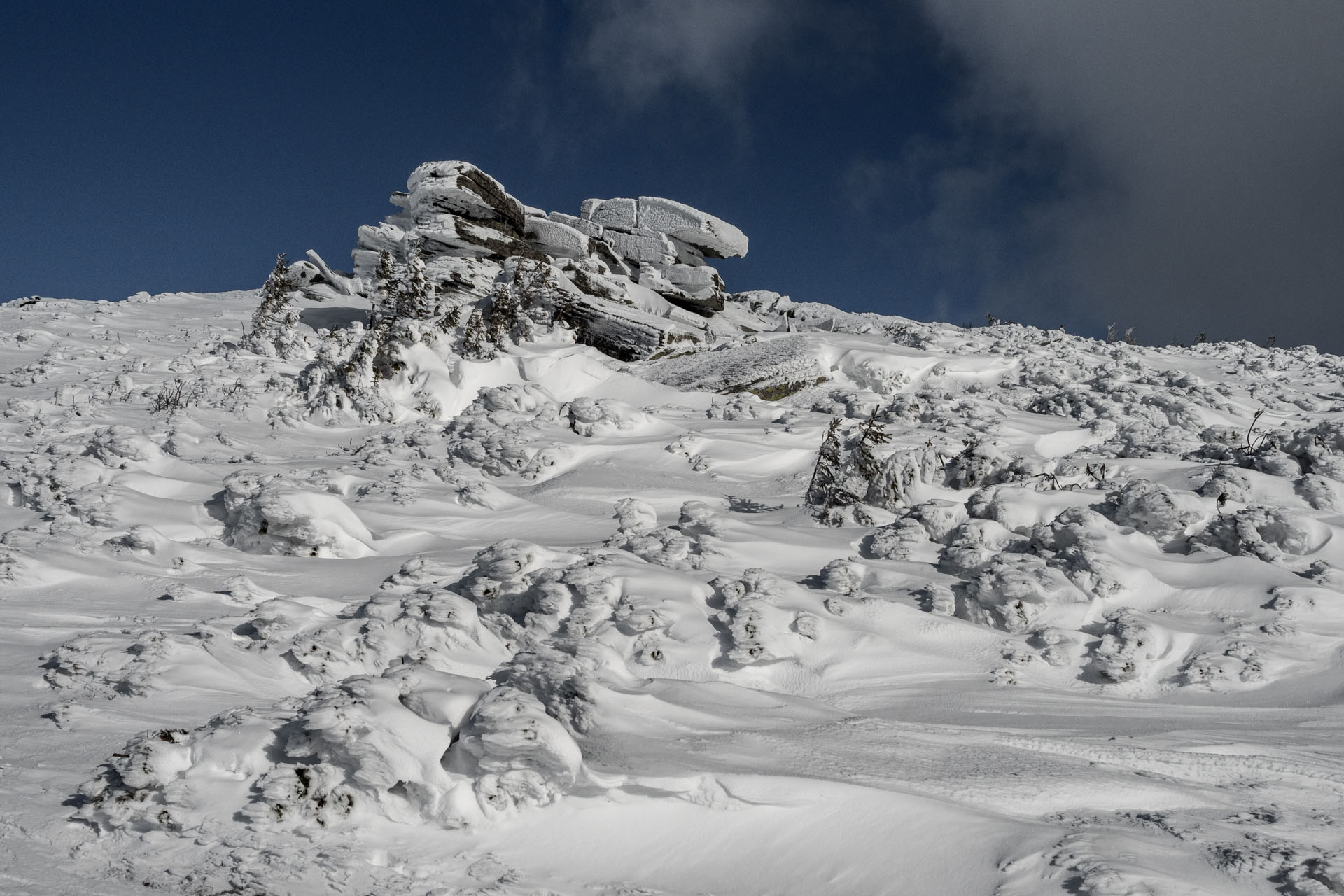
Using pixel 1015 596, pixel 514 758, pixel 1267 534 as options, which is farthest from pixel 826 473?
pixel 514 758

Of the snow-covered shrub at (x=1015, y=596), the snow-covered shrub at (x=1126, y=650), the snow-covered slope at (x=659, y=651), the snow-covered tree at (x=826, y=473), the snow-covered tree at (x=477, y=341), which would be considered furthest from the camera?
the snow-covered tree at (x=477, y=341)

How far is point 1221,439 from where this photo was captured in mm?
10367

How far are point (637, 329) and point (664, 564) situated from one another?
12.4 meters

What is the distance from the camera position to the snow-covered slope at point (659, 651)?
2934 mm

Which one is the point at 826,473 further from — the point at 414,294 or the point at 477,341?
the point at 414,294

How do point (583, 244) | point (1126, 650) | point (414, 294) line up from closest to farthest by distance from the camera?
point (1126, 650) → point (414, 294) → point (583, 244)

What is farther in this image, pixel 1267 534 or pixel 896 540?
pixel 896 540

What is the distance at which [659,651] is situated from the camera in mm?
5035

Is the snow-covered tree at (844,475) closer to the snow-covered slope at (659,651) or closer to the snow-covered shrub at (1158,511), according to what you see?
the snow-covered slope at (659,651)

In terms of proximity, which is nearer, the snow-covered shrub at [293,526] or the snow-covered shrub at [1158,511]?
the snow-covered shrub at [293,526]

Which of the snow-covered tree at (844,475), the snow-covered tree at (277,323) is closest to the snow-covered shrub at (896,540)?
the snow-covered tree at (844,475)

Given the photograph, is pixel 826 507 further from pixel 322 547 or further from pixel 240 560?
pixel 240 560

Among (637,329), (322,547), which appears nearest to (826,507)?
(322,547)

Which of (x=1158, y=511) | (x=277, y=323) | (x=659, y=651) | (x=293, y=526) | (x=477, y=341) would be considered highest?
(x=277, y=323)
